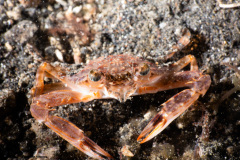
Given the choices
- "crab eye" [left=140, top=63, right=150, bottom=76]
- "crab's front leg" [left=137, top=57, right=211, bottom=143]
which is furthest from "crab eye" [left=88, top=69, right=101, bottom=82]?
"crab's front leg" [left=137, top=57, right=211, bottom=143]

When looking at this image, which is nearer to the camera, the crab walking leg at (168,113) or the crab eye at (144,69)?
the crab walking leg at (168,113)

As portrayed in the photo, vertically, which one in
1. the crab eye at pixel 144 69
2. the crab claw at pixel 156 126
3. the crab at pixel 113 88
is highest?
the crab eye at pixel 144 69

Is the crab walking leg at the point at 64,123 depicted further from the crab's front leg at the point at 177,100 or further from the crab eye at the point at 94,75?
the crab's front leg at the point at 177,100

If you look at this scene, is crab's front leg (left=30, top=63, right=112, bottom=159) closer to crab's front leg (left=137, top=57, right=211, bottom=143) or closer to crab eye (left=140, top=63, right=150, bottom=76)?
crab's front leg (left=137, top=57, right=211, bottom=143)

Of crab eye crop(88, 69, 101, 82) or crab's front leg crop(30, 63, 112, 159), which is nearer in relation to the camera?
crab's front leg crop(30, 63, 112, 159)

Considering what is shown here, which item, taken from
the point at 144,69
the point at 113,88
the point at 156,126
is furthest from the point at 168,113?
the point at 113,88

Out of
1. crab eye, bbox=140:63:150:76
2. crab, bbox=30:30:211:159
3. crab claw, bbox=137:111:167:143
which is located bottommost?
crab claw, bbox=137:111:167:143

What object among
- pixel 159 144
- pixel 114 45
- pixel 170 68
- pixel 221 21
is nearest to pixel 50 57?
pixel 114 45

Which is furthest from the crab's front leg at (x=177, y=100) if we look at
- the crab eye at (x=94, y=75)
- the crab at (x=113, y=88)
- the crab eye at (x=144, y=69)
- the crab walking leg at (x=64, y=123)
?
the crab eye at (x=94, y=75)

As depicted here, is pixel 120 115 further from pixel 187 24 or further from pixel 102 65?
pixel 187 24
